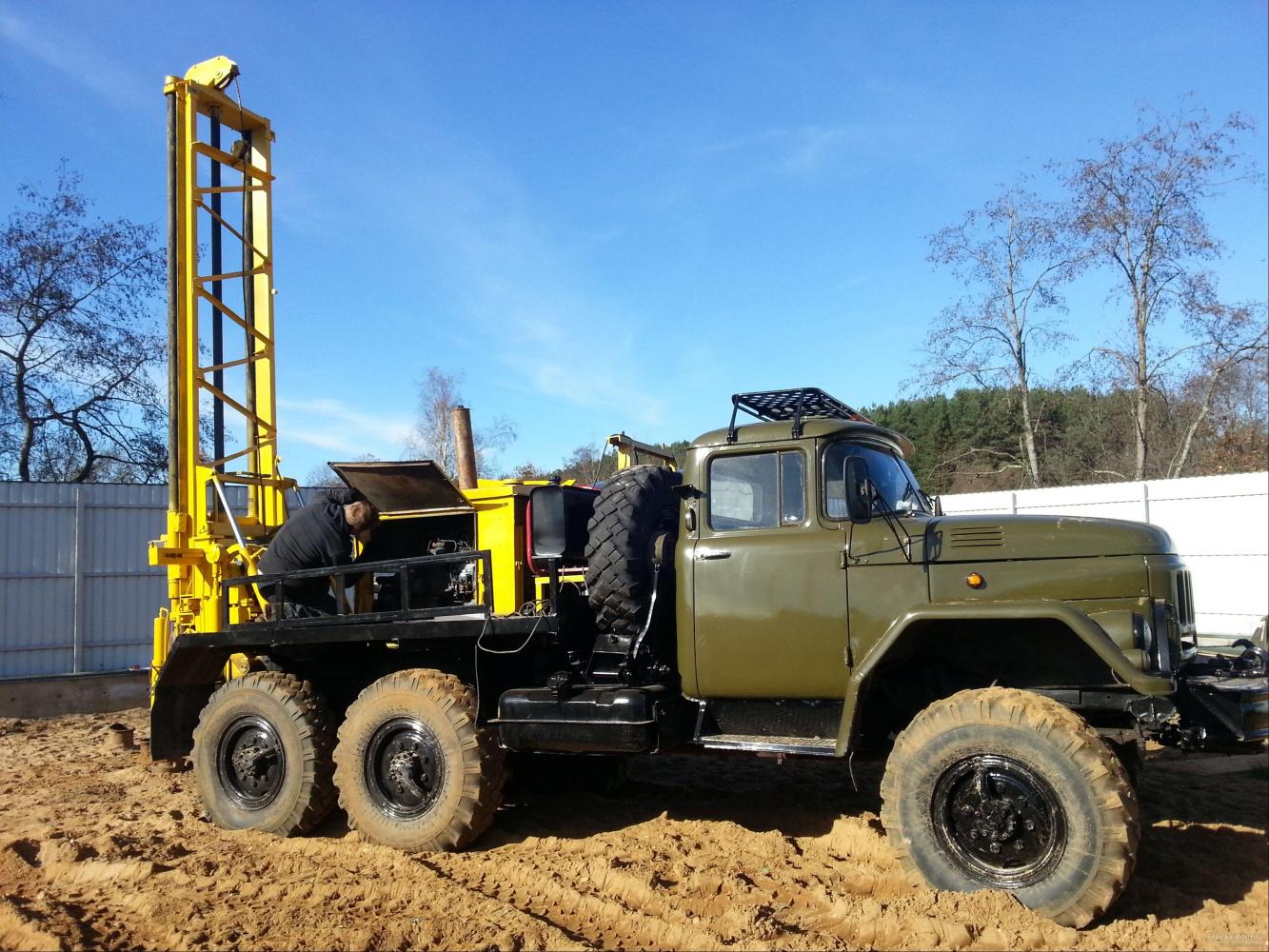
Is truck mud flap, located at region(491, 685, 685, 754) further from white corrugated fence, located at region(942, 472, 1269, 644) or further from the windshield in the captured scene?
white corrugated fence, located at region(942, 472, 1269, 644)

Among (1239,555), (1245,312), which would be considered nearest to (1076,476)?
(1245,312)

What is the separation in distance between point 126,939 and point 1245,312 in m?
20.6

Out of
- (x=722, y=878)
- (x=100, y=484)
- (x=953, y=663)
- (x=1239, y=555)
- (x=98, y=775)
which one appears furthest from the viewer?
(x=100, y=484)

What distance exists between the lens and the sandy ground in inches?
175

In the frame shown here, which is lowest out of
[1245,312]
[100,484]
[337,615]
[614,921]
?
[614,921]

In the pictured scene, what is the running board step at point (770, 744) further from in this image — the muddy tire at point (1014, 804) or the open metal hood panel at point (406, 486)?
the open metal hood panel at point (406, 486)

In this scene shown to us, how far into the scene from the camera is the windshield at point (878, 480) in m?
5.49

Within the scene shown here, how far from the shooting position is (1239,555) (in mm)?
12727

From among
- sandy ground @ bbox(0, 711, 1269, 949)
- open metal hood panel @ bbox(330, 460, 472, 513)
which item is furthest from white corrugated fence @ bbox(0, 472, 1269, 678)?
open metal hood panel @ bbox(330, 460, 472, 513)

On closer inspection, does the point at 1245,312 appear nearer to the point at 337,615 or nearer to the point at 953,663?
the point at 953,663

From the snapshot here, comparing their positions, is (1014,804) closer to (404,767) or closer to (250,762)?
(404,767)

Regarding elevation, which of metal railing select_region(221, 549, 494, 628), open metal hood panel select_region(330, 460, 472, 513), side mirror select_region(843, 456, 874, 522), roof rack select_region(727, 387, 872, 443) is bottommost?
metal railing select_region(221, 549, 494, 628)

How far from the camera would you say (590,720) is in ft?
18.7

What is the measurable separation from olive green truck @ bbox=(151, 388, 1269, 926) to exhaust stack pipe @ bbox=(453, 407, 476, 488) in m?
0.40
